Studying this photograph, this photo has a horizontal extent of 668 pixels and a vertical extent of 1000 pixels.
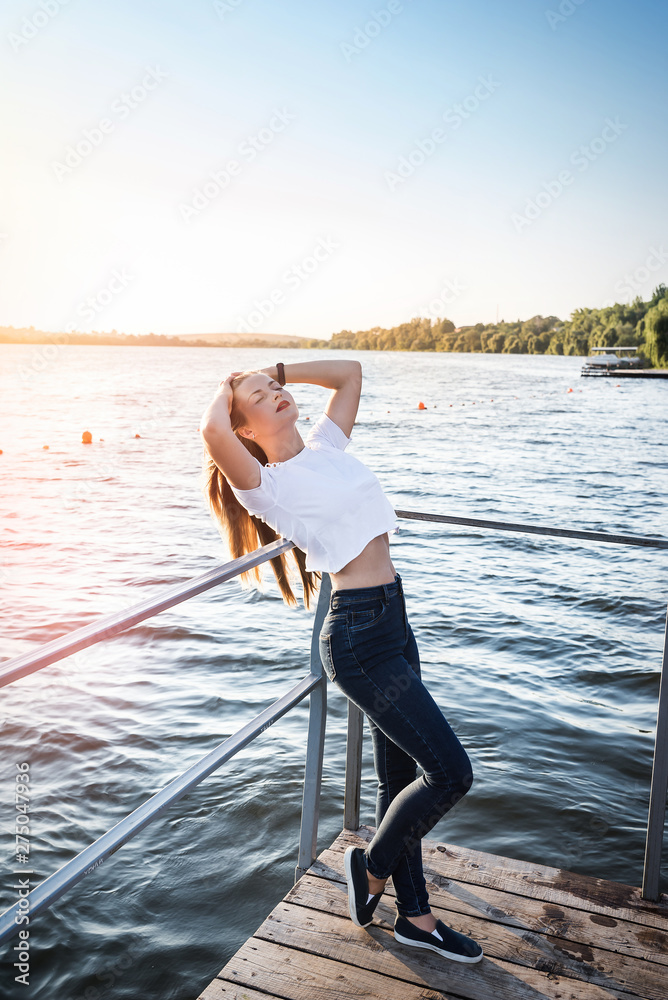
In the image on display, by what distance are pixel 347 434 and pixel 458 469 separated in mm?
16557

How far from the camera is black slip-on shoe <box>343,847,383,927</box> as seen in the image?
2.13m

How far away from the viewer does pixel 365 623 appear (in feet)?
6.41

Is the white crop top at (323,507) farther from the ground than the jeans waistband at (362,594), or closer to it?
farther from the ground

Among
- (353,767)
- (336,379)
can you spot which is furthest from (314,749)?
(336,379)

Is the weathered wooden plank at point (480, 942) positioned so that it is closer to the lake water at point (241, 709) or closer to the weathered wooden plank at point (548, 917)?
the weathered wooden plank at point (548, 917)

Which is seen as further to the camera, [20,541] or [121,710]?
[20,541]

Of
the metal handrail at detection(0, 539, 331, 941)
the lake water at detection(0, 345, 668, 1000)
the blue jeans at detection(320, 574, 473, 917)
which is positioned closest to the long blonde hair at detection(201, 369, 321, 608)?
the metal handrail at detection(0, 539, 331, 941)

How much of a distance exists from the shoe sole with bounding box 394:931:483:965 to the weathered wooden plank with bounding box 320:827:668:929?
0.31m

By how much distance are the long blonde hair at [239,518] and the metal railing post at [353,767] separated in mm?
473

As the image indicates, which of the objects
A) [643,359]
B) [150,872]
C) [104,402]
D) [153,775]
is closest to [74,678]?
[153,775]

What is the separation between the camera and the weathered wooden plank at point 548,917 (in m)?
2.09

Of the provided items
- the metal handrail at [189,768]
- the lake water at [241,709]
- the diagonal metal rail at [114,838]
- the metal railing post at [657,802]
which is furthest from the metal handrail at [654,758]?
the lake water at [241,709]

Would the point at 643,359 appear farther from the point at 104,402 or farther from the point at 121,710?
the point at 121,710

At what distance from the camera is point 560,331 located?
365 ft
